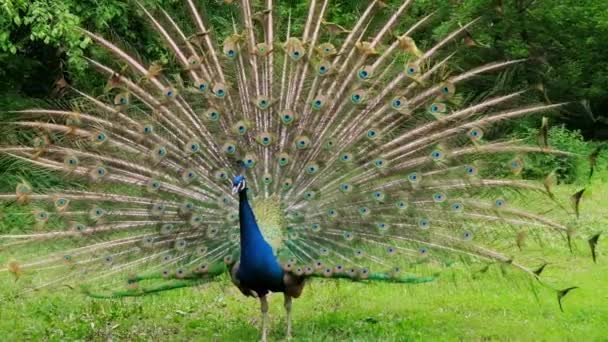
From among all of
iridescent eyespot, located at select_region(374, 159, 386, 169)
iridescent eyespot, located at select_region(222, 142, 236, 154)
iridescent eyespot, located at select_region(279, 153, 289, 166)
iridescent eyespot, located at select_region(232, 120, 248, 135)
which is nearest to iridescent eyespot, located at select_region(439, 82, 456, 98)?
iridescent eyespot, located at select_region(374, 159, 386, 169)

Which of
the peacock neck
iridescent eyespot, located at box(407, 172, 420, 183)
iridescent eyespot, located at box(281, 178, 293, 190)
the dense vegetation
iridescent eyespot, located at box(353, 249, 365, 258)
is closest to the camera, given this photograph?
the peacock neck

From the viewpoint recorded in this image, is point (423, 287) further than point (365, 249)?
Yes

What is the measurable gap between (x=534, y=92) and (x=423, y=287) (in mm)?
2418

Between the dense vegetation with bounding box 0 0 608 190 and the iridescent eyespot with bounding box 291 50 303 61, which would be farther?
the dense vegetation with bounding box 0 0 608 190

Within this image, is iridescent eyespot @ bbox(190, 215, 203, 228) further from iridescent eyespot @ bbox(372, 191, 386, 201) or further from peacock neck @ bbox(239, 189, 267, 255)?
iridescent eyespot @ bbox(372, 191, 386, 201)

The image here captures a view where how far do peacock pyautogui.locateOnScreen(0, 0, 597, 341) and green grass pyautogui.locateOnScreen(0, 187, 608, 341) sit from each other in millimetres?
436

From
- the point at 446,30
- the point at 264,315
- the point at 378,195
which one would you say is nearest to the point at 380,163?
the point at 378,195

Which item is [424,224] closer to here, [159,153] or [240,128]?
[240,128]

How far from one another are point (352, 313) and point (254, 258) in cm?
163

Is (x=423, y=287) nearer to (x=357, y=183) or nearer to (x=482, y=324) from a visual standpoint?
(x=482, y=324)

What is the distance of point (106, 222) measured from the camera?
668 cm

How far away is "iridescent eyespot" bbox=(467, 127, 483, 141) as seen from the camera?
6508 millimetres

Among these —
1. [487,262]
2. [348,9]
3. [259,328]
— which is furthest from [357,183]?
[348,9]

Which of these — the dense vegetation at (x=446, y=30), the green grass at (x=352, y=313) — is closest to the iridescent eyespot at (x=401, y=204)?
the green grass at (x=352, y=313)
